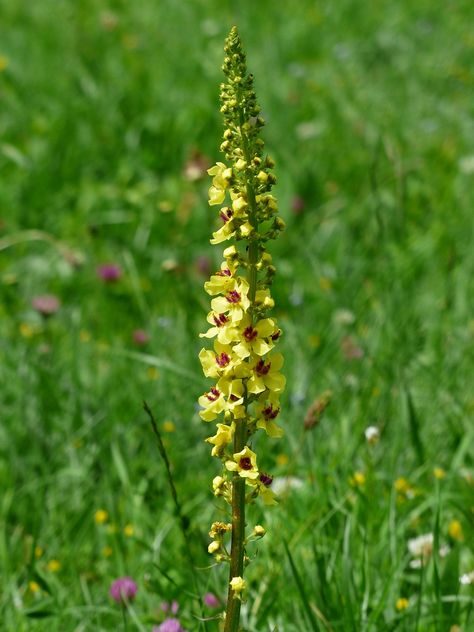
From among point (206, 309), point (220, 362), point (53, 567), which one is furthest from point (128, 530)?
point (220, 362)

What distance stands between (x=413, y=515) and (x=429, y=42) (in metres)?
5.40

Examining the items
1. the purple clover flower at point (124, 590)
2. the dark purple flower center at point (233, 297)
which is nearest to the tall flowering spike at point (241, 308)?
the dark purple flower center at point (233, 297)

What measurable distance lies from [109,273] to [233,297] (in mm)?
2640

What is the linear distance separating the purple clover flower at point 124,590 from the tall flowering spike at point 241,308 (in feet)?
2.52

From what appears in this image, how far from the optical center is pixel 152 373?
12.5ft

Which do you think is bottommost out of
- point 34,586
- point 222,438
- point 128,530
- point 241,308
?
point 34,586

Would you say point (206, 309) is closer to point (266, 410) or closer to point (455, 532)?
point (455, 532)

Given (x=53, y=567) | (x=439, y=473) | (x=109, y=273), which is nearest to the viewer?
(x=53, y=567)

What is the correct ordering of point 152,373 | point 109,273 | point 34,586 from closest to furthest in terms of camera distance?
1. point 34,586
2. point 152,373
3. point 109,273

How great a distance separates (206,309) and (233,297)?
124 cm

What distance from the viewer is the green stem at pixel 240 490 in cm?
181

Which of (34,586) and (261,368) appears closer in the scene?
(261,368)

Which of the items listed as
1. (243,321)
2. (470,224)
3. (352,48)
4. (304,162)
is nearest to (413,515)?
(243,321)

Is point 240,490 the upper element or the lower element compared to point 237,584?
upper
